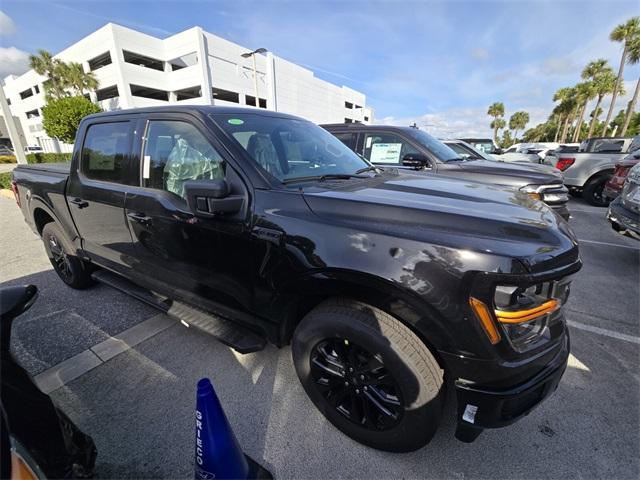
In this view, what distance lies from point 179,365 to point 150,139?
179 cm

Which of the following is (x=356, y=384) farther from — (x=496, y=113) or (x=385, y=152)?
(x=496, y=113)

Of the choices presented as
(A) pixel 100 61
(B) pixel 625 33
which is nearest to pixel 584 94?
(B) pixel 625 33

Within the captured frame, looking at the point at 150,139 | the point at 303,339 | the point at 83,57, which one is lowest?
the point at 303,339

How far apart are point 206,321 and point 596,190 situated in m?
10.9

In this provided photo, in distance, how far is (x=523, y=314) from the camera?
1.39 metres

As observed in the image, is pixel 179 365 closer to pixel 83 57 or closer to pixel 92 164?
pixel 92 164

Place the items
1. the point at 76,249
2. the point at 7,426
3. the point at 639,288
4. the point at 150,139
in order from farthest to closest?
the point at 639,288, the point at 76,249, the point at 150,139, the point at 7,426

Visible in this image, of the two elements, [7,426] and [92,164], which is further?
[92,164]

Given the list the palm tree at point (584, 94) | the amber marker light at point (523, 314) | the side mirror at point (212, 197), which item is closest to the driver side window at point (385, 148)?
the side mirror at point (212, 197)

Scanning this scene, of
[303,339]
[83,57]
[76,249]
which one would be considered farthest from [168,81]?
[303,339]

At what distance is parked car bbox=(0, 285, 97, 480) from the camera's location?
3.57 feet

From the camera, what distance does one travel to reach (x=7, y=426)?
1.08 meters

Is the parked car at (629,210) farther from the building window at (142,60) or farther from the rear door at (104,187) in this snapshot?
the building window at (142,60)

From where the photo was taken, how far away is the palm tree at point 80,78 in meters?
34.8
